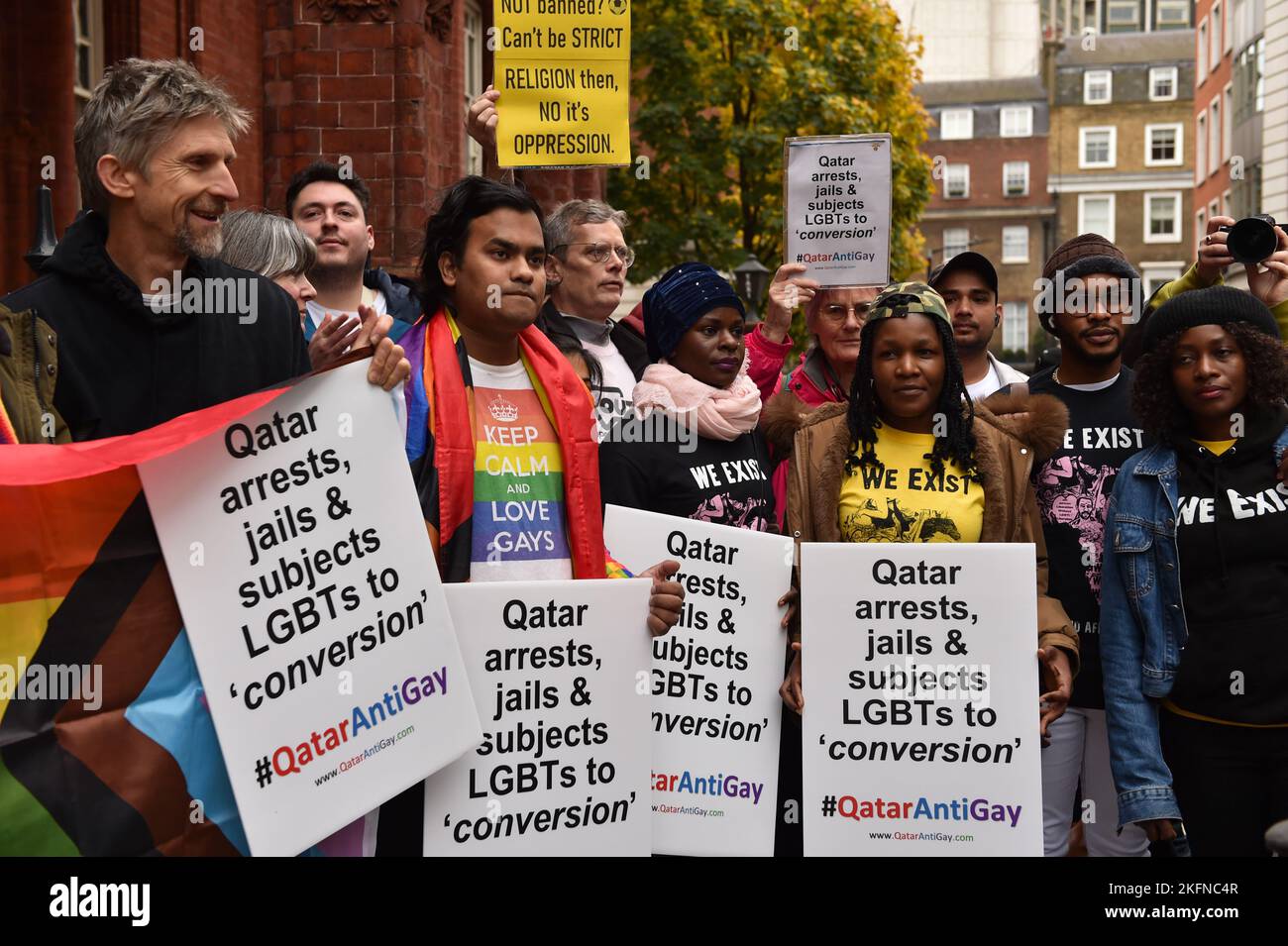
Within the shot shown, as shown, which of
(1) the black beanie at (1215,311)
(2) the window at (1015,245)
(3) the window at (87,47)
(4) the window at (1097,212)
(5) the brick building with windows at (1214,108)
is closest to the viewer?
(1) the black beanie at (1215,311)

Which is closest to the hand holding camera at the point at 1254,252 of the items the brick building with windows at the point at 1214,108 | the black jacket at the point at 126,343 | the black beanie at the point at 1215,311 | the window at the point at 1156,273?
the black beanie at the point at 1215,311

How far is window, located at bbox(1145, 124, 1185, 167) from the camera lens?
77.1 meters

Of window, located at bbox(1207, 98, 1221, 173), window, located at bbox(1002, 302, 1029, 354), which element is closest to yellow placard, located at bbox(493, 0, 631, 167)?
window, located at bbox(1207, 98, 1221, 173)

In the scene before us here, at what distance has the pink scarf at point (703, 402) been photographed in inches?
178

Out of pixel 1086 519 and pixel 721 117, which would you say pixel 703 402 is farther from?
pixel 721 117

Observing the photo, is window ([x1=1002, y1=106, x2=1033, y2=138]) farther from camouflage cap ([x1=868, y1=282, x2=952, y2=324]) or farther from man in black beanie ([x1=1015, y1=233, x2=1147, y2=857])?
camouflage cap ([x1=868, y1=282, x2=952, y2=324])

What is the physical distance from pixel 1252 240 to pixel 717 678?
7.42 ft

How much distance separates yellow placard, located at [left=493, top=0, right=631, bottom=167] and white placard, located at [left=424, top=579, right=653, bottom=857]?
248 cm

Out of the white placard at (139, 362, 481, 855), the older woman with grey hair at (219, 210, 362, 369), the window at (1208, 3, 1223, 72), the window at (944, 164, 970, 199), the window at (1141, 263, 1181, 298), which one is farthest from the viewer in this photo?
the window at (944, 164, 970, 199)

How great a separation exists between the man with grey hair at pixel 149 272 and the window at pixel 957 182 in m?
76.7

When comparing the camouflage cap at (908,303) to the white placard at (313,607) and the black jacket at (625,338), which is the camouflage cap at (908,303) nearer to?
the black jacket at (625,338)

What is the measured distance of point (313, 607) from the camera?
10.8ft
